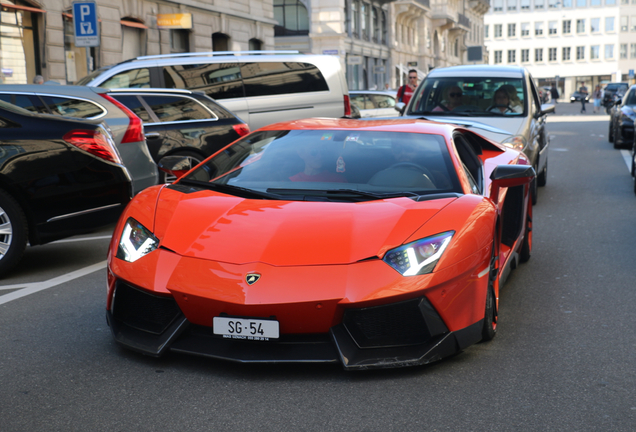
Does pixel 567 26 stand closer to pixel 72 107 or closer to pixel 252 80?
pixel 252 80

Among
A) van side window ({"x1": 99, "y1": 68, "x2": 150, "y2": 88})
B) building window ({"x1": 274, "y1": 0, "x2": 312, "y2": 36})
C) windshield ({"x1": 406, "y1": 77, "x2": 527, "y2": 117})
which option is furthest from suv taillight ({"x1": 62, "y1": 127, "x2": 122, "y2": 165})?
building window ({"x1": 274, "y1": 0, "x2": 312, "y2": 36})

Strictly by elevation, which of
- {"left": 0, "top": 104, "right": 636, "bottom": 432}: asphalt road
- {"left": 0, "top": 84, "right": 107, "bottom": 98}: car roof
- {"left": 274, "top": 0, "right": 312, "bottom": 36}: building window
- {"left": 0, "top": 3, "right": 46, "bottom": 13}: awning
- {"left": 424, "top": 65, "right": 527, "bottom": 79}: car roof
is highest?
{"left": 274, "top": 0, "right": 312, "bottom": 36}: building window

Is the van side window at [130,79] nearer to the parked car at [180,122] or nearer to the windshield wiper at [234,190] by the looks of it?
the parked car at [180,122]

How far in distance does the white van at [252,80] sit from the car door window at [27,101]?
479cm

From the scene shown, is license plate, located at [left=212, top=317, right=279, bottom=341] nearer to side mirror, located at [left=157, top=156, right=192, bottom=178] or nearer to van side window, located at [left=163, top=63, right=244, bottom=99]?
side mirror, located at [left=157, top=156, right=192, bottom=178]

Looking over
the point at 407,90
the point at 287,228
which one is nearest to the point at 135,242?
the point at 287,228

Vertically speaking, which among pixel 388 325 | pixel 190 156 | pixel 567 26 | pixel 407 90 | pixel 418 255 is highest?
pixel 567 26

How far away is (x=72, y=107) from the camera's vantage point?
7891 mm

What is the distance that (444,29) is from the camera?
2975 inches

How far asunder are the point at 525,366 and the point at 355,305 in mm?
991

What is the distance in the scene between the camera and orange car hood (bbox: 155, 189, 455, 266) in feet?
12.4

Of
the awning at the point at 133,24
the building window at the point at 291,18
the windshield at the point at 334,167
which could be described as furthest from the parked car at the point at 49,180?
the building window at the point at 291,18

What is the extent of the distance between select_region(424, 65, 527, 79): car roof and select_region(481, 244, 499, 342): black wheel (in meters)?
6.64

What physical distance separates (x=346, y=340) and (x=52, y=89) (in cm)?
530
